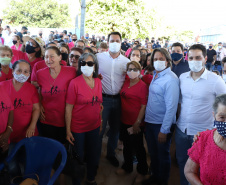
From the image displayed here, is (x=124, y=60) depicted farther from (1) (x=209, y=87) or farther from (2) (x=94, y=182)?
(2) (x=94, y=182)

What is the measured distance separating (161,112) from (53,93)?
1.40 meters

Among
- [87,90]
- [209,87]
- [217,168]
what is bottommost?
[217,168]

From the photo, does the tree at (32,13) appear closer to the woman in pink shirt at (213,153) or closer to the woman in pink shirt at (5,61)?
the woman in pink shirt at (5,61)

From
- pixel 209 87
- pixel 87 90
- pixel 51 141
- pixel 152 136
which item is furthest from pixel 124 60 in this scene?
pixel 51 141

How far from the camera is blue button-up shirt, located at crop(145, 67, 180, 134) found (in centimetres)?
245

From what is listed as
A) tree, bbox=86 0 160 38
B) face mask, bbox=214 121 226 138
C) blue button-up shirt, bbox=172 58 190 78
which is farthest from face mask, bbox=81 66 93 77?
tree, bbox=86 0 160 38

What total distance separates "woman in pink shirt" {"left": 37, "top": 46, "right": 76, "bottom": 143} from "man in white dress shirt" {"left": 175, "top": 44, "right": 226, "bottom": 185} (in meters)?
1.47

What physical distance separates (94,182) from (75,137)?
76 centimetres

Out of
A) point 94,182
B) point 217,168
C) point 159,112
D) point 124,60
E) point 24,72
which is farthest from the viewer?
point 124,60

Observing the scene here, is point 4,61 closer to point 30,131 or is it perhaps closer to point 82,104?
point 30,131

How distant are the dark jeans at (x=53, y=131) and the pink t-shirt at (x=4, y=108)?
0.61 metres

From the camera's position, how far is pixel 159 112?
2.66 m

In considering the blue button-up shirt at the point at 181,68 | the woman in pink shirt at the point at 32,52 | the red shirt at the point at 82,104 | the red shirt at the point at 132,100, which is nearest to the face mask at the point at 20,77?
the red shirt at the point at 82,104

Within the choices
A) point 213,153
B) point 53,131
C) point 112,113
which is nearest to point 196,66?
point 213,153
